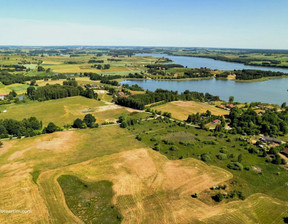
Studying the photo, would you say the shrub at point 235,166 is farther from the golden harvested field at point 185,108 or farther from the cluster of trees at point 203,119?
the golden harvested field at point 185,108

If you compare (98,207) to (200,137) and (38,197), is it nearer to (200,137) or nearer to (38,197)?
(38,197)

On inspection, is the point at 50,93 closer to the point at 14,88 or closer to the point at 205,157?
the point at 14,88

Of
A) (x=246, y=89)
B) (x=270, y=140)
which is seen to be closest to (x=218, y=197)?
(x=270, y=140)

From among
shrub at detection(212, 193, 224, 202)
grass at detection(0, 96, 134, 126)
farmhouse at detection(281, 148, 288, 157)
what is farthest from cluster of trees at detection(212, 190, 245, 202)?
grass at detection(0, 96, 134, 126)

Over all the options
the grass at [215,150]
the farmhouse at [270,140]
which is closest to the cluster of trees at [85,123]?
the grass at [215,150]

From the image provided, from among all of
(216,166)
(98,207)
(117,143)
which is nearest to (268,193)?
(216,166)

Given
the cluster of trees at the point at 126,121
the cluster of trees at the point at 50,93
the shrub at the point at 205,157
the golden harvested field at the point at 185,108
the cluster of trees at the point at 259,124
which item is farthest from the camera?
the cluster of trees at the point at 50,93
